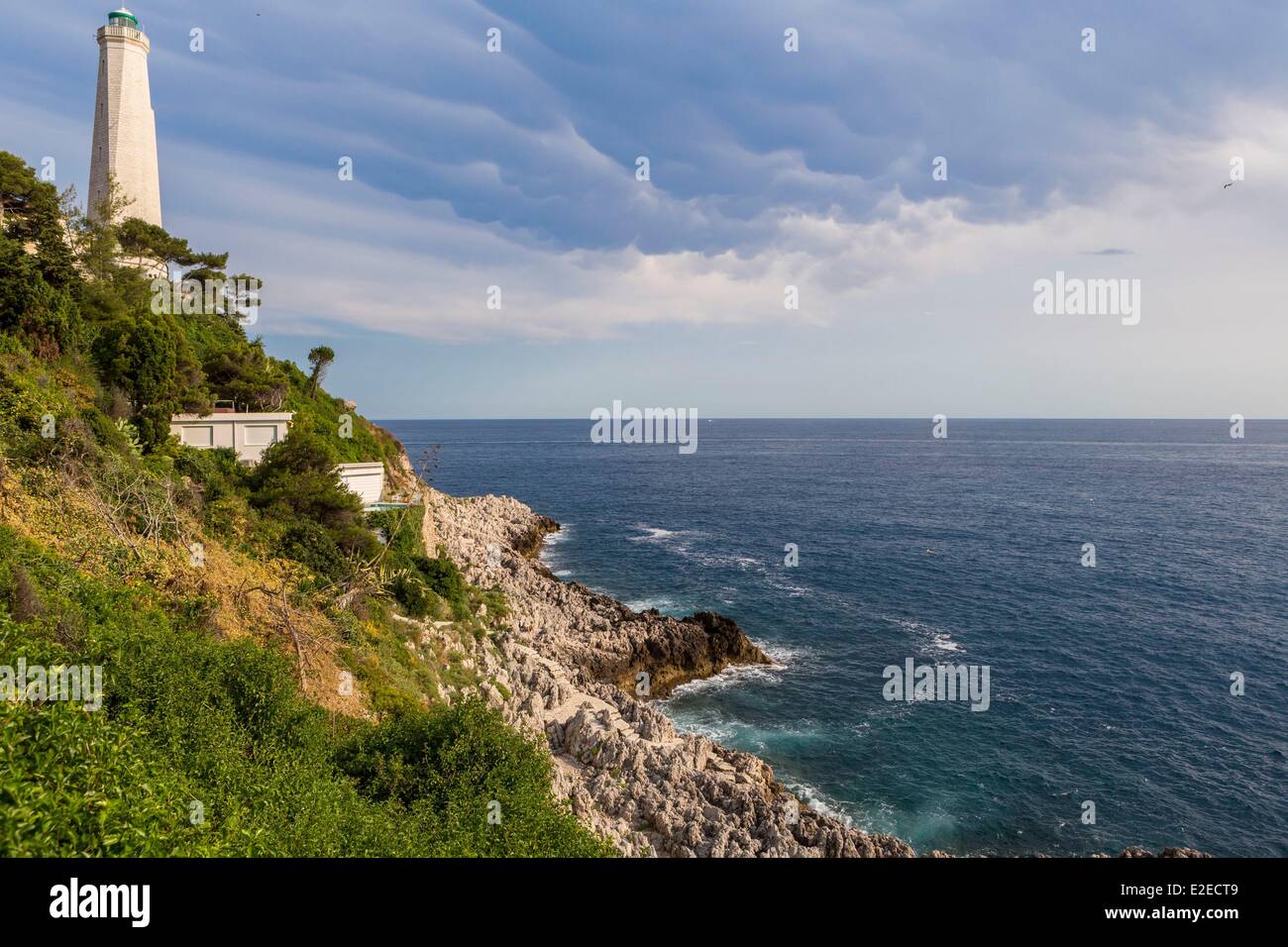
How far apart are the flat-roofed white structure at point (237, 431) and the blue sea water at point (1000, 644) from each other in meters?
22.1

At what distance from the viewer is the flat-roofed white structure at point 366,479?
111 feet

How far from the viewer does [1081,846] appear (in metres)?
20.4

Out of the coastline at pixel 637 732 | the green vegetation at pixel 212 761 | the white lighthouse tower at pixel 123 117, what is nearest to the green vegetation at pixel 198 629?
the green vegetation at pixel 212 761

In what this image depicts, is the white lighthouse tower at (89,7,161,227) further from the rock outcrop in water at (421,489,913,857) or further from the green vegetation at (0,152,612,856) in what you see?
the rock outcrop in water at (421,489,913,857)

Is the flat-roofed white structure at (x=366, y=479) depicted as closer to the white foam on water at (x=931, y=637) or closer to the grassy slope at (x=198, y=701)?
the grassy slope at (x=198, y=701)

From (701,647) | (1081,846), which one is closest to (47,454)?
(701,647)

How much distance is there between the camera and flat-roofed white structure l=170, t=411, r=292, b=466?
2750 centimetres

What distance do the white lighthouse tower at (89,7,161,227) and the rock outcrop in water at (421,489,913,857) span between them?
92.3 feet

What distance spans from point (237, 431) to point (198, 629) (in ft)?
56.2

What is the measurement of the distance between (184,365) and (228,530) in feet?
40.9

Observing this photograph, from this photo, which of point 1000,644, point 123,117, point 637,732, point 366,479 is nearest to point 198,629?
point 637,732

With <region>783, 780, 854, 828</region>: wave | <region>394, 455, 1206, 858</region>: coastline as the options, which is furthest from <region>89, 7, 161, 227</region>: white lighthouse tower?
<region>783, 780, 854, 828</region>: wave

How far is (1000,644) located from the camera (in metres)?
35.1

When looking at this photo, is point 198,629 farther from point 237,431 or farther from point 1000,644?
point 1000,644
